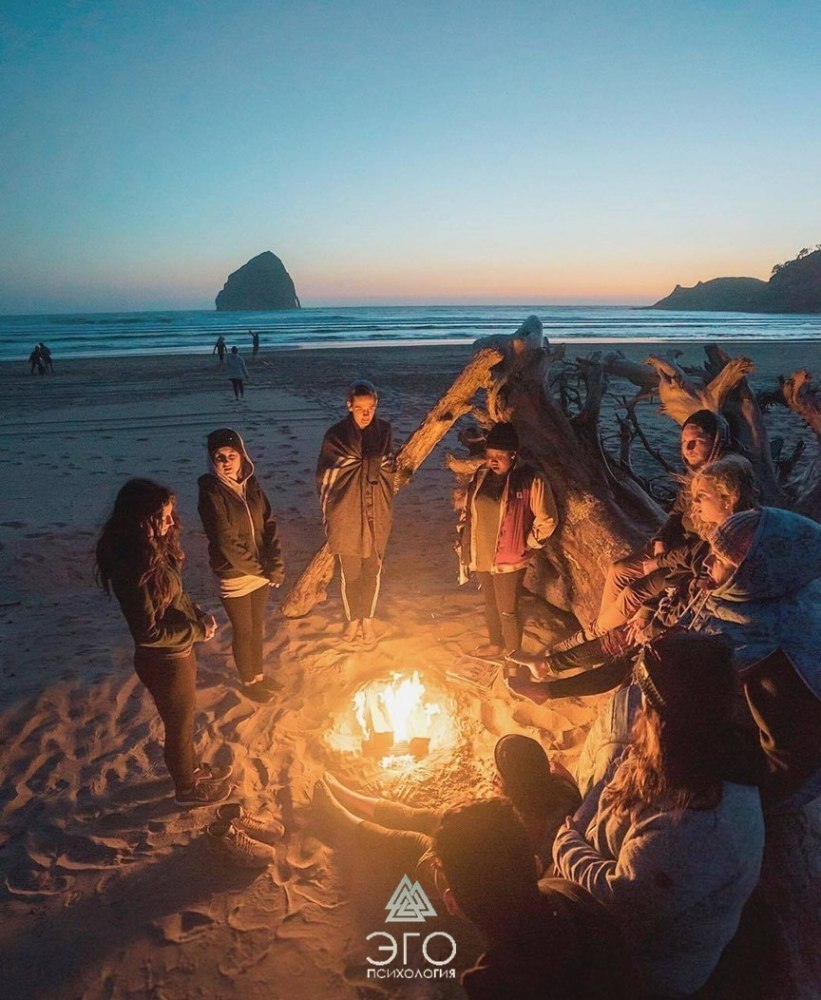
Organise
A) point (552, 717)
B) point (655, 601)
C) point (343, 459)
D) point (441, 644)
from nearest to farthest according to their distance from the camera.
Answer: point (655, 601), point (552, 717), point (343, 459), point (441, 644)

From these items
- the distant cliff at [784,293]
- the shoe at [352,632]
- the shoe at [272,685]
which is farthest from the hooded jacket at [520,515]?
the distant cliff at [784,293]

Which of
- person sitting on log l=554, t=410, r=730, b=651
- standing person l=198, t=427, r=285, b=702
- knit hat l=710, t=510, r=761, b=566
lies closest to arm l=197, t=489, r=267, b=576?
standing person l=198, t=427, r=285, b=702

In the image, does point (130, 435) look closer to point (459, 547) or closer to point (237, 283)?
point (459, 547)

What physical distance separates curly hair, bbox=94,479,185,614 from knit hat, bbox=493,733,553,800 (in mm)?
1842

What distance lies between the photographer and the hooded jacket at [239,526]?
375 centimetres

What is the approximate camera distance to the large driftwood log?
16.9 feet

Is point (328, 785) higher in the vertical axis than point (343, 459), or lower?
lower

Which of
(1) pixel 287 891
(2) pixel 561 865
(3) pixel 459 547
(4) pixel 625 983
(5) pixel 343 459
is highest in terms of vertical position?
(5) pixel 343 459

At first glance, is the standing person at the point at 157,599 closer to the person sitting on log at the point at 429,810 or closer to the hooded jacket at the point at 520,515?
the person sitting on log at the point at 429,810

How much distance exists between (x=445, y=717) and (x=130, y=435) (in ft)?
35.6

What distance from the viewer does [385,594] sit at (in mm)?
5801

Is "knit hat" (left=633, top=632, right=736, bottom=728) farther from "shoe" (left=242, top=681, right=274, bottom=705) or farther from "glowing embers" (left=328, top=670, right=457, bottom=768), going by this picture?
"shoe" (left=242, top=681, right=274, bottom=705)

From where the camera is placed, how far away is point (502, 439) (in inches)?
156

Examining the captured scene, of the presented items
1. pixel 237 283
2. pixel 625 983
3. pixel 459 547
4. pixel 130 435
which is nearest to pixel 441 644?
pixel 459 547
